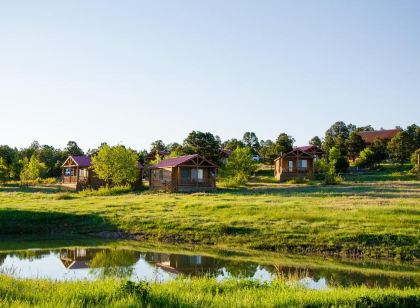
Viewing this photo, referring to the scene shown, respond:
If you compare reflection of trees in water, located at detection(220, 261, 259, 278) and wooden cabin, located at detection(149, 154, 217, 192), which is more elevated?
wooden cabin, located at detection(149, 154, 217, 192)

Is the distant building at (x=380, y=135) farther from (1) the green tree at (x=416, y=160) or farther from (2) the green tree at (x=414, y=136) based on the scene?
(1) the green tree at (x=416, y=160)

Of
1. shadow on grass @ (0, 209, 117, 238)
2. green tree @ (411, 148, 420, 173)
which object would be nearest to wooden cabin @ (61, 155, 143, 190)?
shadow on grass @ (0, 209, 117, 238)

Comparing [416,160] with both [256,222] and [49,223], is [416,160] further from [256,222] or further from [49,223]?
[49,223]

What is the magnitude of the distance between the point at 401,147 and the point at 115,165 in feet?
146

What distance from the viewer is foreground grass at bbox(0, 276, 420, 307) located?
360 inches

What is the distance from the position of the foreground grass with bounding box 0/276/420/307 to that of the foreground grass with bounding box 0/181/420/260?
41.7 ft

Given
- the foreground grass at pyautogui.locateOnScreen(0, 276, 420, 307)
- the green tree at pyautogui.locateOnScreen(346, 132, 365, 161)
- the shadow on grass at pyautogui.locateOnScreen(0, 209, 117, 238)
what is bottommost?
the shadow on grass at pyautogui.locateOnScreen(0, 209, 117, 238)

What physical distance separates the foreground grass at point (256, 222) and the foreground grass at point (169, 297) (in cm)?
1272

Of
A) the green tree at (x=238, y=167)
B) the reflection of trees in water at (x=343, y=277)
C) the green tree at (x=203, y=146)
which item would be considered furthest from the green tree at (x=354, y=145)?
the reflection of trees in water at (x=343, y=277)

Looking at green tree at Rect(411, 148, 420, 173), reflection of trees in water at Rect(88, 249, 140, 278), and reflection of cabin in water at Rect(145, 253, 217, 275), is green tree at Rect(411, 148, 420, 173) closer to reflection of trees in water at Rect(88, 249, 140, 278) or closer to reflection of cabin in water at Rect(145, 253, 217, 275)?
reflection of cabin in water at Rect(145, 253, 217, 275)

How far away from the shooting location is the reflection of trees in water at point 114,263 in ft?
61.2

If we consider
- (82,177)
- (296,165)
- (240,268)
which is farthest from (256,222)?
(296,165)

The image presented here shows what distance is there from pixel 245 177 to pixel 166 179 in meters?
10.5

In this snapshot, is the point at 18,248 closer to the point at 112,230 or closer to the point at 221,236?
the point at 112,230
